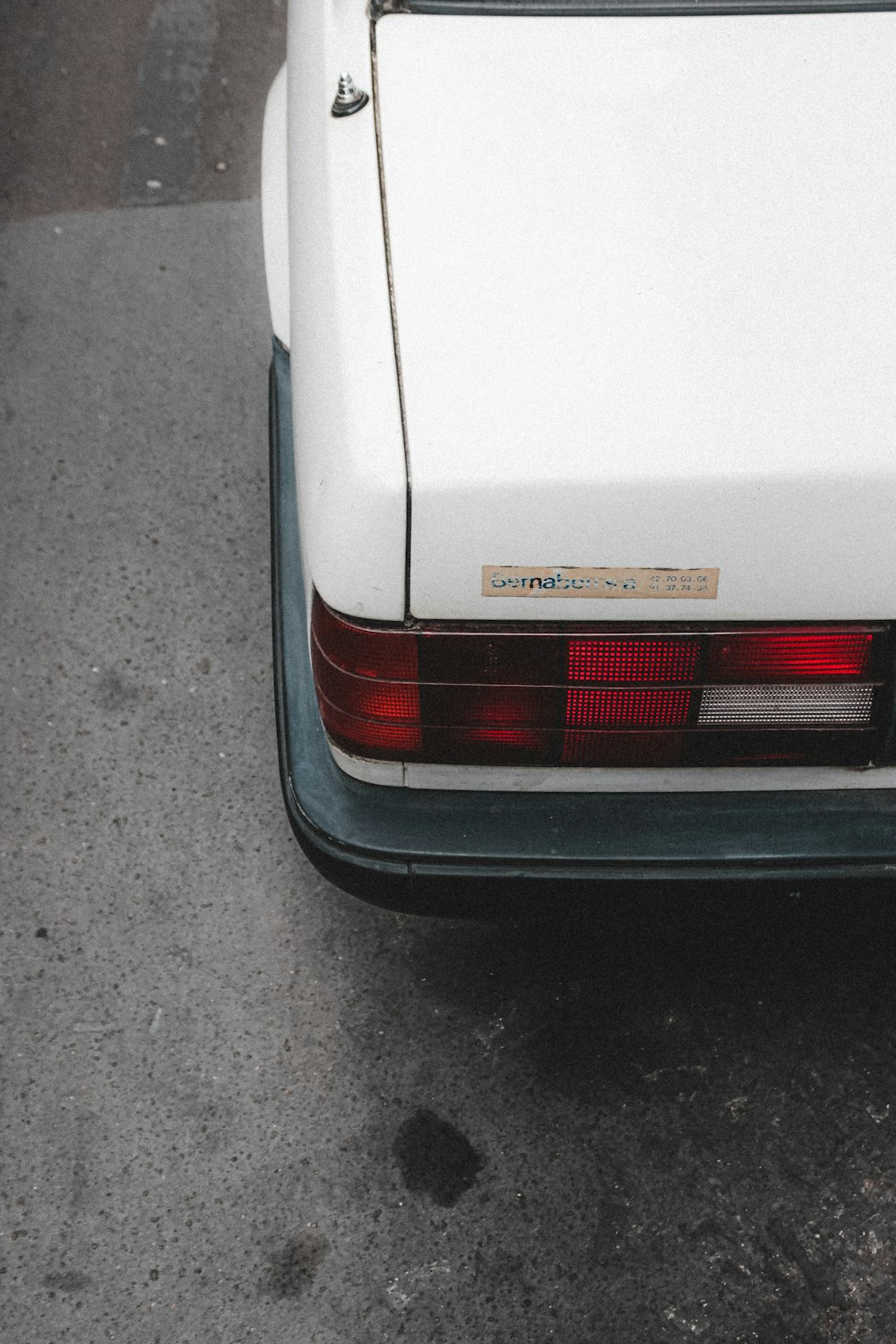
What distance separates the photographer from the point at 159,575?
3367 millimetres

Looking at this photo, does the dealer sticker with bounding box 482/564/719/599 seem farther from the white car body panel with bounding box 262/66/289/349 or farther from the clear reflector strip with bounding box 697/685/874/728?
the white car body panel with bounding box 262/66/289/349

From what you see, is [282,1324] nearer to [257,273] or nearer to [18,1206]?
[18,1206]

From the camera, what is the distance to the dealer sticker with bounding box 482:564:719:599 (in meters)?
1.70

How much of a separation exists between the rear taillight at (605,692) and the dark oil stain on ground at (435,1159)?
86 centimetres

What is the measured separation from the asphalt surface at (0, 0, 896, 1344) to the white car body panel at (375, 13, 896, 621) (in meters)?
0.60

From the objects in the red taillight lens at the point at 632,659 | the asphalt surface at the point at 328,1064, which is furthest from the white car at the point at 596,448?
the asphalt surface at the point at 328,1064

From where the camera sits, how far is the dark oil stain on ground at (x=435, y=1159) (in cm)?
233

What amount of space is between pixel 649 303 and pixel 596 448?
0.28 m

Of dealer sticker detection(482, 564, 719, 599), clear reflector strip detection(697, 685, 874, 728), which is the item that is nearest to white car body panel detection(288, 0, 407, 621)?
dealer sticker detection(482, 564, 719, 599)

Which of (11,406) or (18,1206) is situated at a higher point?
(11,406)

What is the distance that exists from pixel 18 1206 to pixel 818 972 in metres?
1.61

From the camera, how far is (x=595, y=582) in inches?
67.1

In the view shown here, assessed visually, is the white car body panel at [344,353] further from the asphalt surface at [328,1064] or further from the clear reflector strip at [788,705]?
the asphalt surface at [328,1064]

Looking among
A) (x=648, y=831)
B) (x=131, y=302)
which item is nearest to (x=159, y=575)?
(x=131, y=302)
